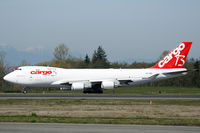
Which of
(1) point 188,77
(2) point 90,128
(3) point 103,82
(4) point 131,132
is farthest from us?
(1) point 188,77

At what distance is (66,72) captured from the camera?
52.5 meters

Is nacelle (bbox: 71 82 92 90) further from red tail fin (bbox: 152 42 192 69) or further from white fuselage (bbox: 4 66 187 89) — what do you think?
red tail fin (bbox: 152 42 192 69)

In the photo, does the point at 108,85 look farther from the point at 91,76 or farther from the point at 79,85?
the point at 79,85

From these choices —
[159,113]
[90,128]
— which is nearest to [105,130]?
[90,128]

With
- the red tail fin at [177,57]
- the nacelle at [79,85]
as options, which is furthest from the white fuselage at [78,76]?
the red tail fin at [177,57]

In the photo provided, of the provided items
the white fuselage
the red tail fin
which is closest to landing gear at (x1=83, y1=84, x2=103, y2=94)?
the white fuselage

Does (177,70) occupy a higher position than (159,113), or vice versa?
(177,70)

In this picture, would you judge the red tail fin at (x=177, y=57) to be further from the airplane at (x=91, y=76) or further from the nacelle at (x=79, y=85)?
the nacelle at (x=79, y=85)

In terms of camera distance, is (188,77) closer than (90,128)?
No

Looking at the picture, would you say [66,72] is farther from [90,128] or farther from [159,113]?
[90,128]

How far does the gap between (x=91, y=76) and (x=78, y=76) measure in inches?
78.8

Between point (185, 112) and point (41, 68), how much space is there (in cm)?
3042

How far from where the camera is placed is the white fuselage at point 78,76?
51688 millimetres

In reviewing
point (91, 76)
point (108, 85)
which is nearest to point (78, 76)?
point (91, 76)
